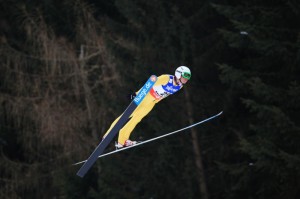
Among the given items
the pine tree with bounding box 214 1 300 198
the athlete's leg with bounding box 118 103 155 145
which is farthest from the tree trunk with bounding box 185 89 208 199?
the athlete's leg with bounding box 118 103 155 145

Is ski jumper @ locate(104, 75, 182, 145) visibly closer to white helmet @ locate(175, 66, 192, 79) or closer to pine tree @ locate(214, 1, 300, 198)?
white helmet @ locate(175, 66, 192, 79)

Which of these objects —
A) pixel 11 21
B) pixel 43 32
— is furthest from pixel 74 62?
pixel 11 21

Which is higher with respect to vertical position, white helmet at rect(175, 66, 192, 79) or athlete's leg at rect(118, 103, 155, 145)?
white helmet at rect(175, 66, 192, 79)

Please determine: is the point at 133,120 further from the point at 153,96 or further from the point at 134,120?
the point at 153,96

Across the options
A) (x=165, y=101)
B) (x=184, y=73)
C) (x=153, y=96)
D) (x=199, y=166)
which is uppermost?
(x=184, y=73)

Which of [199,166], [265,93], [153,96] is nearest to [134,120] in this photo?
[153,96]

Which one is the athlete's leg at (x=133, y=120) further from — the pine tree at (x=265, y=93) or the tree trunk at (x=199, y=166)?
the tree trunk at (x=199, y=166)

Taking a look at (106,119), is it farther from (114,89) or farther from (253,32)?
(253,32)

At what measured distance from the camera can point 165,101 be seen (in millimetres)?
17125

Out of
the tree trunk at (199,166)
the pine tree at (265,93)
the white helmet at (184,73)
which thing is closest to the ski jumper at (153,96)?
the white helmet at (184,73)

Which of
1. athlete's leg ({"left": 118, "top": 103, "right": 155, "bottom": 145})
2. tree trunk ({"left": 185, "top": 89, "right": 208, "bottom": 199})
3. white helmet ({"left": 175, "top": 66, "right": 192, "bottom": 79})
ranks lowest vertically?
tree trunk ({"left": 185, "top": 89, "right": 208, "bottom": 199})

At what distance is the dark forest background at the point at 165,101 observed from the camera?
615 inches

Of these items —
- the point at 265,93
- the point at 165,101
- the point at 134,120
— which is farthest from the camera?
the point at 165,101

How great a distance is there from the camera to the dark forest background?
1561cm
